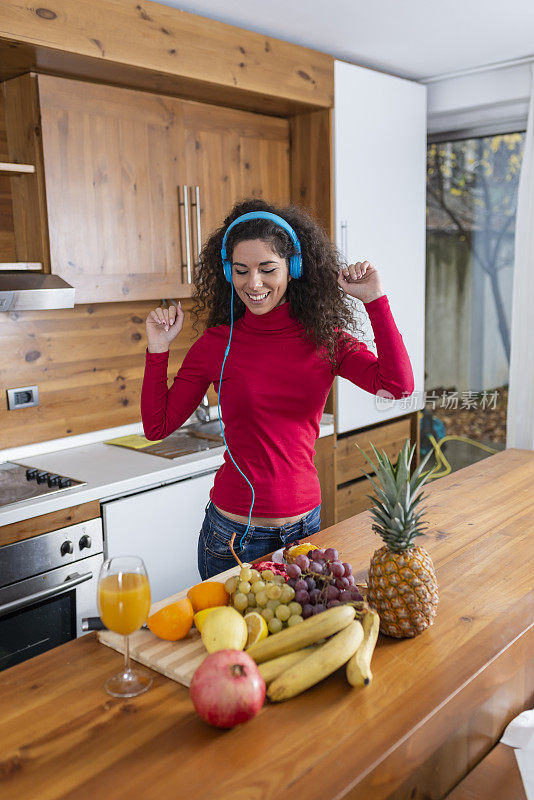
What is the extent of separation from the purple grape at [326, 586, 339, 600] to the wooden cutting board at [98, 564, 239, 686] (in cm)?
24

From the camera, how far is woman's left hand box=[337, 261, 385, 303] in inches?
68.2

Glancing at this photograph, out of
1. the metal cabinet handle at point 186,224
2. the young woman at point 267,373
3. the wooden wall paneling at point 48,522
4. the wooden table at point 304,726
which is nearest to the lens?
the wooden table at point 304,726

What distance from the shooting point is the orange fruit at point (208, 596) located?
1350 millimetres

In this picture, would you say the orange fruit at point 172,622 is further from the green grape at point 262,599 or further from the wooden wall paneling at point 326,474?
the wooden wall paneling at point 326,474

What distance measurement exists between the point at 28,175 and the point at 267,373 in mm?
1339

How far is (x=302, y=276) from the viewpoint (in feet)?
6.35

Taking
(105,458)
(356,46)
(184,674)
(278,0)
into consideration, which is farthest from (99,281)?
(184,674)

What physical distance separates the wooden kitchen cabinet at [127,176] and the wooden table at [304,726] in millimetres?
1713

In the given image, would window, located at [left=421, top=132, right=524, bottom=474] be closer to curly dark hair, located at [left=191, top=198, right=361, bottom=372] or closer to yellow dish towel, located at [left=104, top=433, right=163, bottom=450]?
yellow dish towel, located at [left=104, top=433, right=163, bottom=450]

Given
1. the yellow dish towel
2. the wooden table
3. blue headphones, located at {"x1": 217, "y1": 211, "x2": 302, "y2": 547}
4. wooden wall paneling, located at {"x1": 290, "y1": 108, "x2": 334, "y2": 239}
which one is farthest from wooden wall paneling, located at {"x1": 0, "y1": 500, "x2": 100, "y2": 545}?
wooden wall paneling, located at {"x1": 290, "y1": 108, "x2": 334, "y2": 239}

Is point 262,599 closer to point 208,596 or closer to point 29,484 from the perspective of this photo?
point 208,596

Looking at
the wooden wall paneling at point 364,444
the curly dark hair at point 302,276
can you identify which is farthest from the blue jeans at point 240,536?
the wooden wall paneling at point 364,444

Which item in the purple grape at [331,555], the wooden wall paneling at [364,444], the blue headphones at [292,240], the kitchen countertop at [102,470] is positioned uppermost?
the blue headphones at [292,240]

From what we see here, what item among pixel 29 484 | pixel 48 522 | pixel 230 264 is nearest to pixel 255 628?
pixel 230 264
